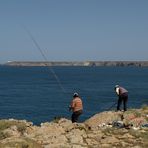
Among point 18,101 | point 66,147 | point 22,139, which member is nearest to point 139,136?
point 66,147

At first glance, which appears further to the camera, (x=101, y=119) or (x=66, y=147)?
(x=101, y=119)

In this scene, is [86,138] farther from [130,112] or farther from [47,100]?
[47,100]

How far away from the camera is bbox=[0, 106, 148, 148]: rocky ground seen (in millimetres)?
16136

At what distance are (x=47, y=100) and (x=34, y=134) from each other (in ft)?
178

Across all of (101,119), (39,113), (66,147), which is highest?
(39,113)

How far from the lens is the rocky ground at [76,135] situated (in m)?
16.1

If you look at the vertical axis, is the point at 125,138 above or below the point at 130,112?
below

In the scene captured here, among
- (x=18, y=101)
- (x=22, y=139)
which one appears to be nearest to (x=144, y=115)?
(x=22, y=139)

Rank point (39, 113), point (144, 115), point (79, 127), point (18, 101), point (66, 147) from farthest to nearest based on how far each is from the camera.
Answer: point (18, 101)
point (39, 113)
point (144, 115)
point (79, 127)
point (66, 147)

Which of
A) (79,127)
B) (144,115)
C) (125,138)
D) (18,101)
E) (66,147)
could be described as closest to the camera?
(66,147)

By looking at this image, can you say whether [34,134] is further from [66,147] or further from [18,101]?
[18,101]

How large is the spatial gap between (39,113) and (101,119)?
33.8 metres

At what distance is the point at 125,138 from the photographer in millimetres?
17469

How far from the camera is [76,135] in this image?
17.8m
